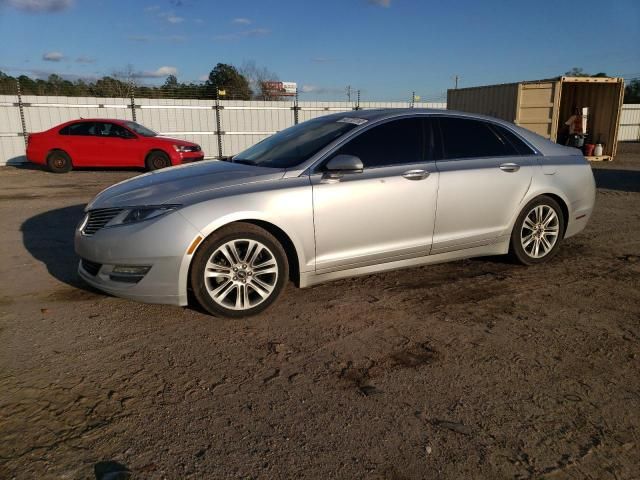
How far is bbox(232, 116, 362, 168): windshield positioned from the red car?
9.44 metres

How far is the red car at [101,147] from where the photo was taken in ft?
44.5

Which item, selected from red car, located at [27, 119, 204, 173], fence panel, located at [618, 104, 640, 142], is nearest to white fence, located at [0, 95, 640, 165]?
red car, located at [27, 119, 204, 173]

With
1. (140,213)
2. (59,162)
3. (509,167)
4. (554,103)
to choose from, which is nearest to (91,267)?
(140,213)

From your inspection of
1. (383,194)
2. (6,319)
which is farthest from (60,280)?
(383,194)

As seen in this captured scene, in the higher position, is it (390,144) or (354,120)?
(354,120)

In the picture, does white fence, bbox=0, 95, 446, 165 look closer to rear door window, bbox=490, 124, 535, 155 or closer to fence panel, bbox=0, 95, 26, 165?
fence panel, bbox=0, 95, 26, 165

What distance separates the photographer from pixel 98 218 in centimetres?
392

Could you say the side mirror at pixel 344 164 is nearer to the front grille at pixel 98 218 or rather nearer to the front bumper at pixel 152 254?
the front bumper at pixel 152 254

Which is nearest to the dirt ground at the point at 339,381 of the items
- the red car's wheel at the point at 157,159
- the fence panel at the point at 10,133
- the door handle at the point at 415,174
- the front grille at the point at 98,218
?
the front grille at the point at 98,218

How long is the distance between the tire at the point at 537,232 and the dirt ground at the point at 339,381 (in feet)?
0.94

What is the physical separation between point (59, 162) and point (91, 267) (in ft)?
37.6

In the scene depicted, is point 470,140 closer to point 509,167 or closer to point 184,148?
point 509,167

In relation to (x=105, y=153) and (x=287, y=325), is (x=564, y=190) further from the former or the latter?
(x=105, y=153)

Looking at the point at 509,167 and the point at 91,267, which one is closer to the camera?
the point at 91,267
